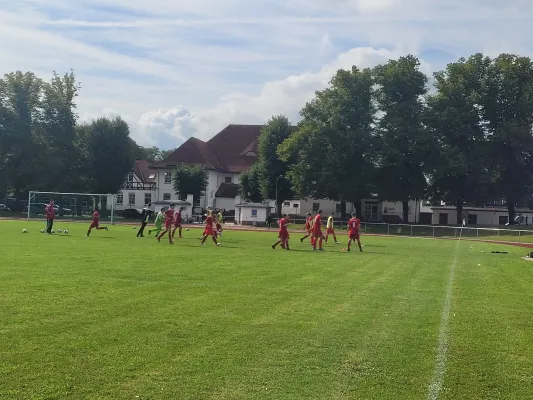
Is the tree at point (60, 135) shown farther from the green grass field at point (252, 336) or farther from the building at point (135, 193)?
the green grass field at point (252, 336)

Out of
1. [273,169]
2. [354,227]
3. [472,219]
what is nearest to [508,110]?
[273,169]

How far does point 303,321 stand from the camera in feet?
32.4

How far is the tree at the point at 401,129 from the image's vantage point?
63.0m

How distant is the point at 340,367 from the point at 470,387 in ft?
4.60

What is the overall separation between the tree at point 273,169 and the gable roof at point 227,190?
12.1 metres

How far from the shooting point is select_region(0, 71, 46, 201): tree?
243 ft

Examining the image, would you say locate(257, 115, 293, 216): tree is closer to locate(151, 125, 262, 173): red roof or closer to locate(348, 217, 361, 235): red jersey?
locate(151, 125, 262, 173): red roof

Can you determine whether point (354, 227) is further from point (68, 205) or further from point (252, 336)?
point (68, 205)

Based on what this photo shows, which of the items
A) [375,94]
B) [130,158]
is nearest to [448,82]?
[375,94]

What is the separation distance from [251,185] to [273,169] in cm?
521

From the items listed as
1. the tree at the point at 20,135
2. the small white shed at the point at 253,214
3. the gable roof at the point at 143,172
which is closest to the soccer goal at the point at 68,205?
the small white shed at the point at 253,214

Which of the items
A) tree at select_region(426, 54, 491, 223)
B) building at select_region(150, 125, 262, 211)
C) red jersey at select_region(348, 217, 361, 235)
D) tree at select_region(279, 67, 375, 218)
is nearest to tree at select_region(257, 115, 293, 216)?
tree at select_region(279, 67, 375, 218)

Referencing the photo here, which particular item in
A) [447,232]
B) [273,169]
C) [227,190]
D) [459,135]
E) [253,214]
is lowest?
[447,232]

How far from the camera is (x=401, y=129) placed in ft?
205
